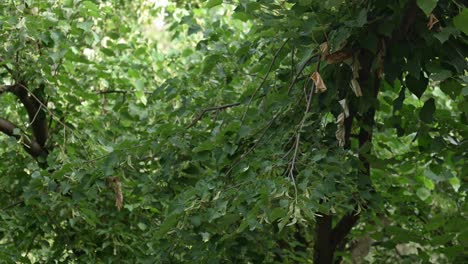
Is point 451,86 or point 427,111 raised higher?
point 451,86

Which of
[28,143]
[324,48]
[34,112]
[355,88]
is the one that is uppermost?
[324,48]

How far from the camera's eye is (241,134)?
9.40 ft

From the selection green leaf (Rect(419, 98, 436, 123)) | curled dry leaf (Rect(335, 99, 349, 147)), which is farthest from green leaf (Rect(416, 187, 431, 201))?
curled dry leaf (Rect(335, 99, 349, 147))

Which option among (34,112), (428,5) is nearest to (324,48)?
(428,5)

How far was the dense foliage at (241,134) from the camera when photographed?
261cm

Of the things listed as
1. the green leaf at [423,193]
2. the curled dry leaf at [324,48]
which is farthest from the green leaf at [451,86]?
the green leaf at [423,193]

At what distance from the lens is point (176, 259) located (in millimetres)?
3594

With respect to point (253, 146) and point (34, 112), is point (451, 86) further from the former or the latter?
point (34, 112)

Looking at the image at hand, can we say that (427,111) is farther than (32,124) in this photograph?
No

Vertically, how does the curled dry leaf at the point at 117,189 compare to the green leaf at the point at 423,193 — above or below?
above

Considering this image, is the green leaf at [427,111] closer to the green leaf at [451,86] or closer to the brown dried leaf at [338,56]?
the green leaf at [451,86]

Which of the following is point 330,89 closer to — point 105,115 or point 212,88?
point 212,88

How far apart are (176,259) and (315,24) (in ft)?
4.90

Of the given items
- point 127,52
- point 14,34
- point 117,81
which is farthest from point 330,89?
point 127,52
